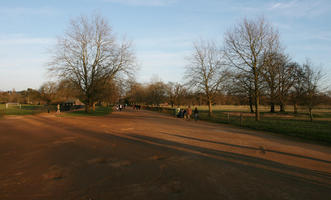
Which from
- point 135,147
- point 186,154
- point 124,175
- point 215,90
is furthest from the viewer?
point 215,90

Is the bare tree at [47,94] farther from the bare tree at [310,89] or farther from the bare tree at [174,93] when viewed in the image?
the bare tree at [310,89]

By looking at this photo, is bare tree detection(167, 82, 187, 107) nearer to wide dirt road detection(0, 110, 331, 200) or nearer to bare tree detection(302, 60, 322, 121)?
bare tree detection(302, 60, 322, 121)

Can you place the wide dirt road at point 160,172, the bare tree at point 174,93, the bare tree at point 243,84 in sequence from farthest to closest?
the bare tree at point 174,93, the bare tree at point 243,84, the wide dirt road at point 160,172

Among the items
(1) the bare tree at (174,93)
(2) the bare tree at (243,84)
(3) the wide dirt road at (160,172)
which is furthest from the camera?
(1) the bare tree at (174,93)

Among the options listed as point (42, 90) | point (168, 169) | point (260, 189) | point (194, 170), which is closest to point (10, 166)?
point (168, 169)

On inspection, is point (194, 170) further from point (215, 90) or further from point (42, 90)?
point (42, 90)

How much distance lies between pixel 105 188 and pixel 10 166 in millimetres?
3276

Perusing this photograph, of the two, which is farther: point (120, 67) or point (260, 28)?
point (120, 67)

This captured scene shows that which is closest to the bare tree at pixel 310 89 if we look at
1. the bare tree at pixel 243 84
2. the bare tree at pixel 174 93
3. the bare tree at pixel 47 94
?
the bare tree at pixel 243 84

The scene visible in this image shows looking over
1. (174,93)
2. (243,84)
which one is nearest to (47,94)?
(174,93)

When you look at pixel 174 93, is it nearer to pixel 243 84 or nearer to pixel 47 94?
pixel 47 94

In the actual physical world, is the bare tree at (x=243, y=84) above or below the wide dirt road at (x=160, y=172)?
above

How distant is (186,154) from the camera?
665 centimetres

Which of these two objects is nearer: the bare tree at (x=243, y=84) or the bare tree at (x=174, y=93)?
the bare tree at (x=243, y=84)
